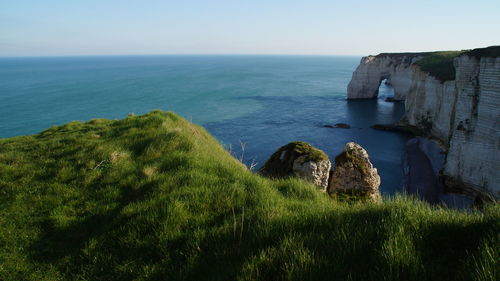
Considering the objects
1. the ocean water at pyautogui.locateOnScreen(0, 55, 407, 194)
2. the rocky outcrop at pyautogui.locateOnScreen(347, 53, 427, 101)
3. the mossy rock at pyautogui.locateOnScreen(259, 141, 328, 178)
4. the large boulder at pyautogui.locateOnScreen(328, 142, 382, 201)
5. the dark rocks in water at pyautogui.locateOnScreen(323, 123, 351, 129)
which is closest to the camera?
the large boulder at pyautogui.locateOnScreen(328, 142, 382, 201)

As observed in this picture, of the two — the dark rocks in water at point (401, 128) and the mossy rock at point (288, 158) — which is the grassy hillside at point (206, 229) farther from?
the dark rocks in water at point (401, 128)

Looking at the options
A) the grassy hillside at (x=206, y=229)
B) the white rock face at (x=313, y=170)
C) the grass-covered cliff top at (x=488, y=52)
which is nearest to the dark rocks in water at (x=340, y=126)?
the grass-covered cliff top at (x=488, y=52)

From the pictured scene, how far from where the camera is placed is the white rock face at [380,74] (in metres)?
84.1

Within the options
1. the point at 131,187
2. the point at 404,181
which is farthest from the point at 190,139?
the point at 404,181

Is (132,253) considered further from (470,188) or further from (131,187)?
(470,188)

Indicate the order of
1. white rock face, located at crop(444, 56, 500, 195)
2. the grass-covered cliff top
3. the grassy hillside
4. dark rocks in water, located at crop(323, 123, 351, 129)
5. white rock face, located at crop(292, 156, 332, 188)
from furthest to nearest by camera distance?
dark rocks in water, located at crop(323, 123, 351, 129)
the grass-covered cliff top
white rock face, located at crop(444, 56, 500, 195)
white rock face, located at crop(292, 156, 332, 188)
the grassy hillside

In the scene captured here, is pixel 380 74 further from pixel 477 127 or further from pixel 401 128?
pixel 477 127

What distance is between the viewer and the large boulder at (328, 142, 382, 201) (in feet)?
35.8

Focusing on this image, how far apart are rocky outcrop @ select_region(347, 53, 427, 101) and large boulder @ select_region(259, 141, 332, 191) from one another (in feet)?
263

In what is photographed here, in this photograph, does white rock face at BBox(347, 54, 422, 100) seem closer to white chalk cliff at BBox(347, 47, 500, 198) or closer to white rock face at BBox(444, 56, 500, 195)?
white chalk cliff at BBox(347, 47, 500, 198)

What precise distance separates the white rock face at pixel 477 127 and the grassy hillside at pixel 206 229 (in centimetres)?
2934

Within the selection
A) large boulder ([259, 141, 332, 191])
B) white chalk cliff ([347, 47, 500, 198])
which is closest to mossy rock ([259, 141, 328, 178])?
large boulder ([259, 141, 332, 191])

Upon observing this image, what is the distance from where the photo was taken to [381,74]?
90.9 meters

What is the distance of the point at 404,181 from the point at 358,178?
29969 millimetres
